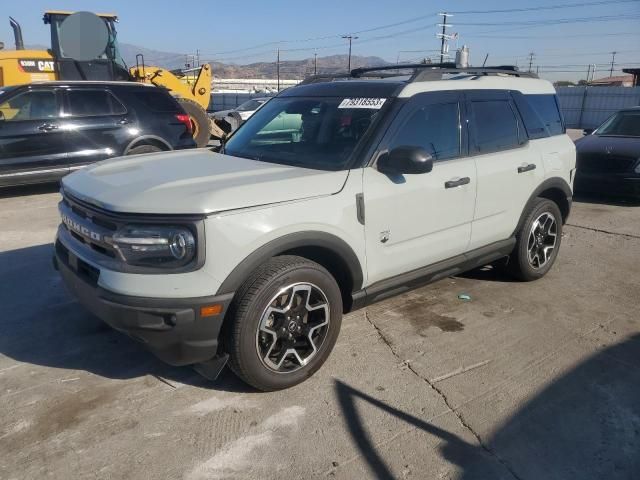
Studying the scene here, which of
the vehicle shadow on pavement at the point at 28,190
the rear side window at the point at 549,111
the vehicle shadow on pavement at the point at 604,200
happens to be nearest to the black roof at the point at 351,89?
the rear side window at the point at 549,111

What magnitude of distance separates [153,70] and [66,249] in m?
12.0

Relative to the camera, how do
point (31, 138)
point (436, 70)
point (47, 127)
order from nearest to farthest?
point (436, 70)
point (31, 138)
point (47, 127)

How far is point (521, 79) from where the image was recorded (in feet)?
16.0

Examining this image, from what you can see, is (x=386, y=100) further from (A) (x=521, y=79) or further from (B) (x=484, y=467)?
(B) (x=484, y=467)

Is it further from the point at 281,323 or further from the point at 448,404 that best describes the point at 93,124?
the point at 448,404

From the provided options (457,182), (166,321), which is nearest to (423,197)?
(457,182)

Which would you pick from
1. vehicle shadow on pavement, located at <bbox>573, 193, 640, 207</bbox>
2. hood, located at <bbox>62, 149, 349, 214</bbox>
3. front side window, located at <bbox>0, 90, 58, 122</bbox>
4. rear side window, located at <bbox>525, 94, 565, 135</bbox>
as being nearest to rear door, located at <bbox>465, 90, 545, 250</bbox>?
rear side window, located at <bbox>525, 94, 565, 135</bbox>

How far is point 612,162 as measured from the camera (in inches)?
337

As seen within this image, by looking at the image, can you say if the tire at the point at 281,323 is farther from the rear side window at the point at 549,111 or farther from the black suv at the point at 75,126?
the black suv at the point at 75,126

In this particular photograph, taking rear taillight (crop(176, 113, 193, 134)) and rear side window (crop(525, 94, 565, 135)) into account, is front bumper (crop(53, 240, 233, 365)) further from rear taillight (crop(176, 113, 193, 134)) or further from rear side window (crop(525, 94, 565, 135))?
rear taillight (crop(176, 113, 193, 134))

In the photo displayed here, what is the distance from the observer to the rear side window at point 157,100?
908 cm

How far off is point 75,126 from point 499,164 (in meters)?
6.84

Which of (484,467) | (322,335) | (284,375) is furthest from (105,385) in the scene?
(484,467)

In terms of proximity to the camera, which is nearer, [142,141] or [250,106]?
[142,141]
